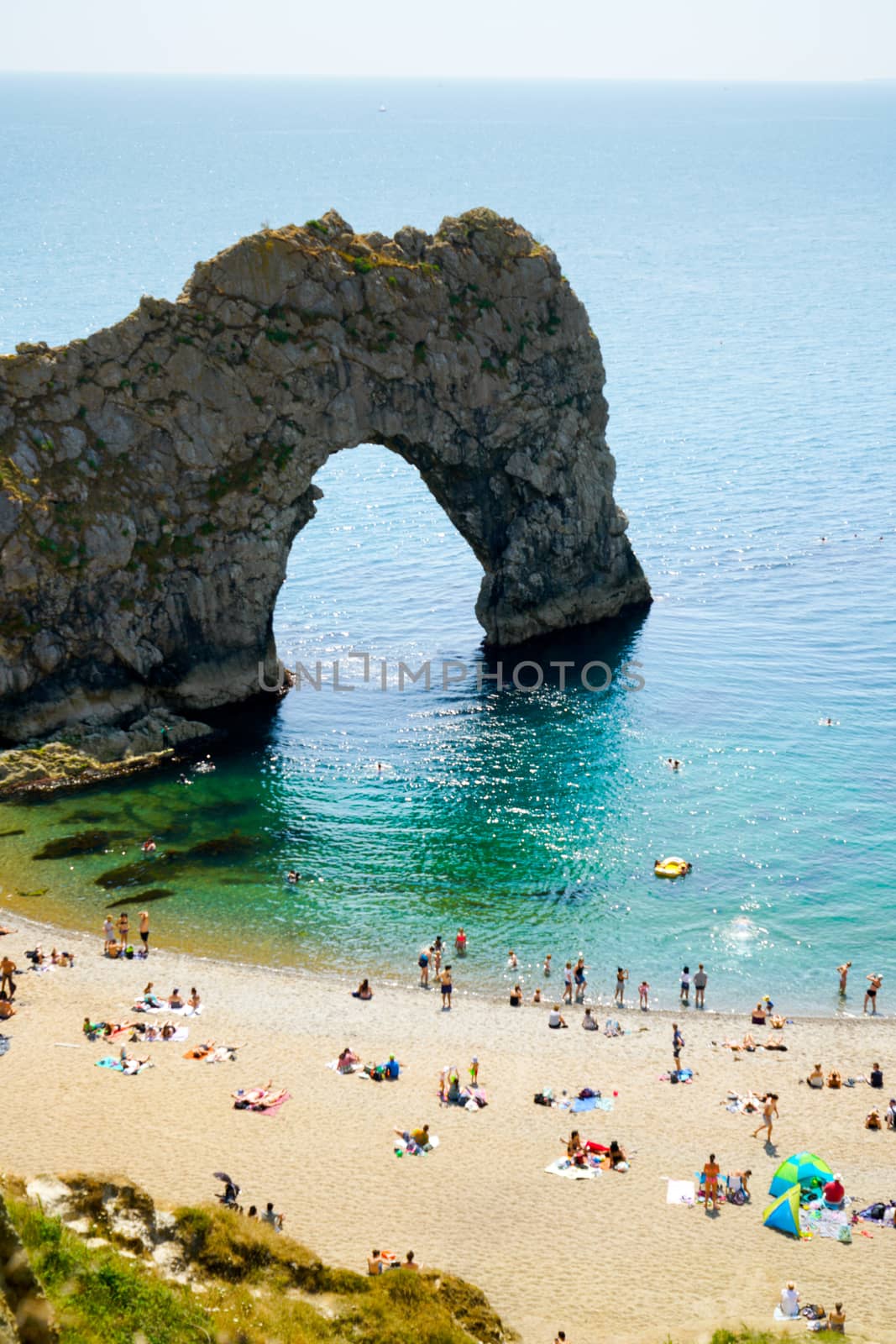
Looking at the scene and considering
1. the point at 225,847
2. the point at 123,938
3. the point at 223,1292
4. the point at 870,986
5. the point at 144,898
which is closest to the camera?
the point at 223,1292

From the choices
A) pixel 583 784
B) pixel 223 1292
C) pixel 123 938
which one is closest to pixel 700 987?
pixel 583 784

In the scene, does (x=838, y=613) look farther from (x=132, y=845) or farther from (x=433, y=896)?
(x=132, y=845)

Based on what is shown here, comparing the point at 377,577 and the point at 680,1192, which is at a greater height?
the point at 377,577

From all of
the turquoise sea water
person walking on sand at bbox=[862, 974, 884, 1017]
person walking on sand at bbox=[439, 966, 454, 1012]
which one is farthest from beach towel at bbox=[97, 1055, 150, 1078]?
person walking on sand at bbox=[862, 974, 884, 1017]

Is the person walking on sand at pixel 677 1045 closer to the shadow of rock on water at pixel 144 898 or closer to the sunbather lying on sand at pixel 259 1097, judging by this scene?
the sunbather lying on sand at pixel 259 1097

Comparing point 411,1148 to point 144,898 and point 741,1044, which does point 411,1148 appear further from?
point 144,898

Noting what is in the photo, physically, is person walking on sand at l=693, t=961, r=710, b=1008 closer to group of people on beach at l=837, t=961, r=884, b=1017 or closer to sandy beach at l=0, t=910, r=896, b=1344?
sandy beach at l=0, t=910, r=896, b=1344

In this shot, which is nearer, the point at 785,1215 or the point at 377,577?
the point at 785,1215

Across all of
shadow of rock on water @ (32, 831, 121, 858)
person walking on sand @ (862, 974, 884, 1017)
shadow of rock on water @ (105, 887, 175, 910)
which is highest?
shadow of rock on water @ (32, 831, 121, 858)
